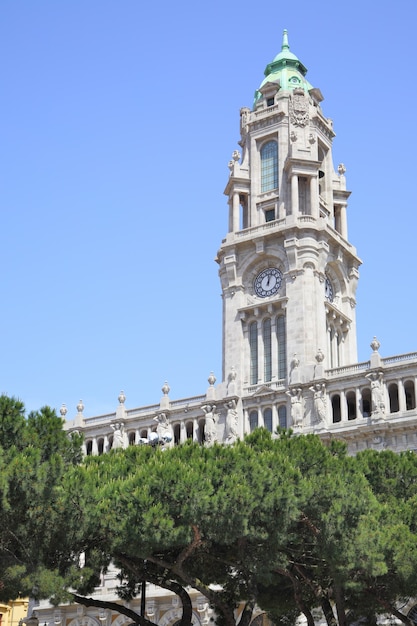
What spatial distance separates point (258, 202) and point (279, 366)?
15.1 meters

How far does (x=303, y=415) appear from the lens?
65.8m

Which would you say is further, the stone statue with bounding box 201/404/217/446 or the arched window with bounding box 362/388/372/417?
the stone statue with bounding box 201/404/217/446

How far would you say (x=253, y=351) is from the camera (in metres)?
73.1

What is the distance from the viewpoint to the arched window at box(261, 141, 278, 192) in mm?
78375

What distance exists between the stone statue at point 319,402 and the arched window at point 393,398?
14.9ft

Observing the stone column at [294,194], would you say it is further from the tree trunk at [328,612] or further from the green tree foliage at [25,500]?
the green tree foliage at [25,500]

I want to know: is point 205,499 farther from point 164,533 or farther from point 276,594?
point 276,594

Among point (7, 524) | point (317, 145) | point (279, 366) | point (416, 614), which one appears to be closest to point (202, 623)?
point (416, 614)

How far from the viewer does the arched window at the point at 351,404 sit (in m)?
65.2

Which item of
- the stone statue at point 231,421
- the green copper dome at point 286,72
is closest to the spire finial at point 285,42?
the green copper dome at point 286,72

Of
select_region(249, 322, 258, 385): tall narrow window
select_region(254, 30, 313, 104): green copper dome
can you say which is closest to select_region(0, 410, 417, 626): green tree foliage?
select_region(249, 322, 258, 385): tall narrow window

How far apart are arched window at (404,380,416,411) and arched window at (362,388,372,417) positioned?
102 inches

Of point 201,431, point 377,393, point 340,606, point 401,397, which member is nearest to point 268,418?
point 201,431

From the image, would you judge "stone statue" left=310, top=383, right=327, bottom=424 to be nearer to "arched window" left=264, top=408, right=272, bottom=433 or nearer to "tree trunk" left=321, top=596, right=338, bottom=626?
"arched window" left=264, top=408, right=272, bottom=433
